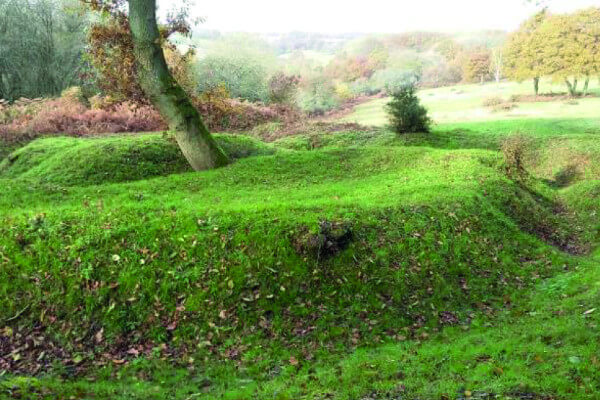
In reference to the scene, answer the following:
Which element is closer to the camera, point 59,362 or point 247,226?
point 59,362

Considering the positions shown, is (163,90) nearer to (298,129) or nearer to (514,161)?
(514,161)

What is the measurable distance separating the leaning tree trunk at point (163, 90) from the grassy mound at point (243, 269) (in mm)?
2596

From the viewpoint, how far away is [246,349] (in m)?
7.57

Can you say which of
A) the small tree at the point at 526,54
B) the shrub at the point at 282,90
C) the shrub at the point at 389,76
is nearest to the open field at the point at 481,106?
the small tree at the point at 526,54

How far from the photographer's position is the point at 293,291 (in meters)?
8.55

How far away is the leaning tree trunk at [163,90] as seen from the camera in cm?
1268

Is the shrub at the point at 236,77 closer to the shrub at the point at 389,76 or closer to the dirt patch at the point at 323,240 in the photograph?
the shrub at the point at 389,76

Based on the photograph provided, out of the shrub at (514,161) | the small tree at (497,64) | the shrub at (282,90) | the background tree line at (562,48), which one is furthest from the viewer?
the small tree at (497,64)

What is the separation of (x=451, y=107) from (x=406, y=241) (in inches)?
1376

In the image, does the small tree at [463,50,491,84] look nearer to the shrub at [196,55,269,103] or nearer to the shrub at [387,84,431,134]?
the shrub at [196,55,269,103]

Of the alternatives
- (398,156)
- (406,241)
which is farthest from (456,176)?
(406,241)

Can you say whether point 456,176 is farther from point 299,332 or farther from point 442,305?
point 299,332

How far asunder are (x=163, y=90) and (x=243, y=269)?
21.4ft

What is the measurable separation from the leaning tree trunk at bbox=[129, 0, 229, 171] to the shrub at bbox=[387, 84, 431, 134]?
31.9 ft
